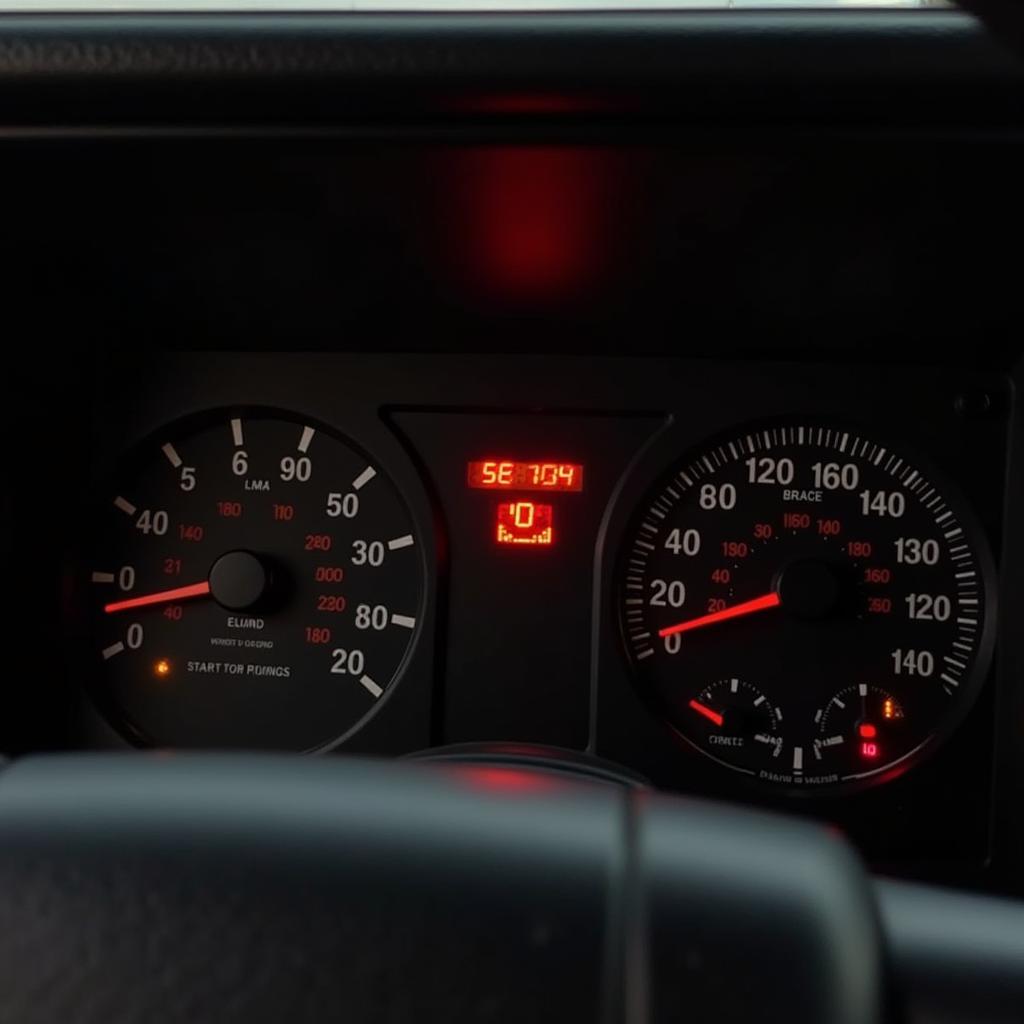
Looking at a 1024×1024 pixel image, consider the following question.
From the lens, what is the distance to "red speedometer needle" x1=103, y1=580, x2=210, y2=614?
7.52ft

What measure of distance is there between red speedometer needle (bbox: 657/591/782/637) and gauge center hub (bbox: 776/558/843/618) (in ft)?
0.08

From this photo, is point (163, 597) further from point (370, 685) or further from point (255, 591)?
point (370, 685)

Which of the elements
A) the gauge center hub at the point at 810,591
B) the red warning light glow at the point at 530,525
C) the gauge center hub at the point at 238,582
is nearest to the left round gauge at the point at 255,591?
the gauge center hub at the point at 238,582

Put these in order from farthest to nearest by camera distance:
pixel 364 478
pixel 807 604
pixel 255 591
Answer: pixel 364 478 → pixel 255 591 → pixel 807 604

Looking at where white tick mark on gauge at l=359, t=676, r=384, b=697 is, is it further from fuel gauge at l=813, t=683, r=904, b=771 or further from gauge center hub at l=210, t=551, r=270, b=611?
fuel gauge at l=813, t=683, r=904, b=771

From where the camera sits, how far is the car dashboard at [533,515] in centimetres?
210

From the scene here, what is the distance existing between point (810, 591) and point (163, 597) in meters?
1.04

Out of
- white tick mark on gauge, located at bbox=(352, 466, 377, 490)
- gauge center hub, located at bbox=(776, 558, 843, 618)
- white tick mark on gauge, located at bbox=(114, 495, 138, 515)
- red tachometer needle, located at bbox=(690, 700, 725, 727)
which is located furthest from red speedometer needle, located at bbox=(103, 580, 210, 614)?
gauge center hub, located at bbox=(776, 558, 843, 618)

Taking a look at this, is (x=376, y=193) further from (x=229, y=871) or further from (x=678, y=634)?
(x=229, y=871)

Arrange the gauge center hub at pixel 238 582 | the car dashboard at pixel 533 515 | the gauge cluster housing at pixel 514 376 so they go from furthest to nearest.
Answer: the gauge center hub at pixel 238 582 < the car dashboard at pixel 533 515 < the gauge cluster housing at pixel 514 376

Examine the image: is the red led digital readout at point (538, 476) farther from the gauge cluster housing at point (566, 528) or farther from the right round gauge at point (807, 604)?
the right round gauge at point (807, 604)

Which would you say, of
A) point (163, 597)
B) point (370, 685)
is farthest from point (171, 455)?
point (370, 685)

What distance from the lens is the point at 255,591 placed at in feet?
7.29

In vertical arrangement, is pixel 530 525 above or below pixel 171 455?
below
